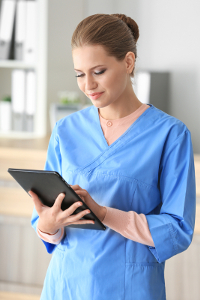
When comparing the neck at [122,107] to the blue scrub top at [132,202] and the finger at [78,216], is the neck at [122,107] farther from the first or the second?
the finger at [78,216]

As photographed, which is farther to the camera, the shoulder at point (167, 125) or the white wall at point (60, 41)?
the white wall at point (60, 41)

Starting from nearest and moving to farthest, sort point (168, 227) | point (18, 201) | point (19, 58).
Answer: point (168, 227)
point (18, 201)
point (19, 58)

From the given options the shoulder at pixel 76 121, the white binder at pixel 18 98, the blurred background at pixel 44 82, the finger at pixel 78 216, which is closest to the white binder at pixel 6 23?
the blurred background at pixel 44 82

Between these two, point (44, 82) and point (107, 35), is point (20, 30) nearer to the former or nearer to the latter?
point (44, 82)

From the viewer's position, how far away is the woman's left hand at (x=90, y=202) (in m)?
0.86

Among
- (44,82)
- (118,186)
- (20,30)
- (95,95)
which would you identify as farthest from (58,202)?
(20,30)

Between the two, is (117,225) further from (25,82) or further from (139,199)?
(25,82)

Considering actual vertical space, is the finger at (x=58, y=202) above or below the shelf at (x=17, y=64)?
below

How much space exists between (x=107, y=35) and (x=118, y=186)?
39 cm

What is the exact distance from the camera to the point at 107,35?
92cm

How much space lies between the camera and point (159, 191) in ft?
3.20

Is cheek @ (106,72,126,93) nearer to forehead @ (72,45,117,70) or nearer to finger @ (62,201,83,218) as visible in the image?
forehead @ (72,45,117,70)

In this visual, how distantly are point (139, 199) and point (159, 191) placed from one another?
0.21 feet

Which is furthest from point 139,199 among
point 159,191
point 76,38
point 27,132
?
point 27,132
